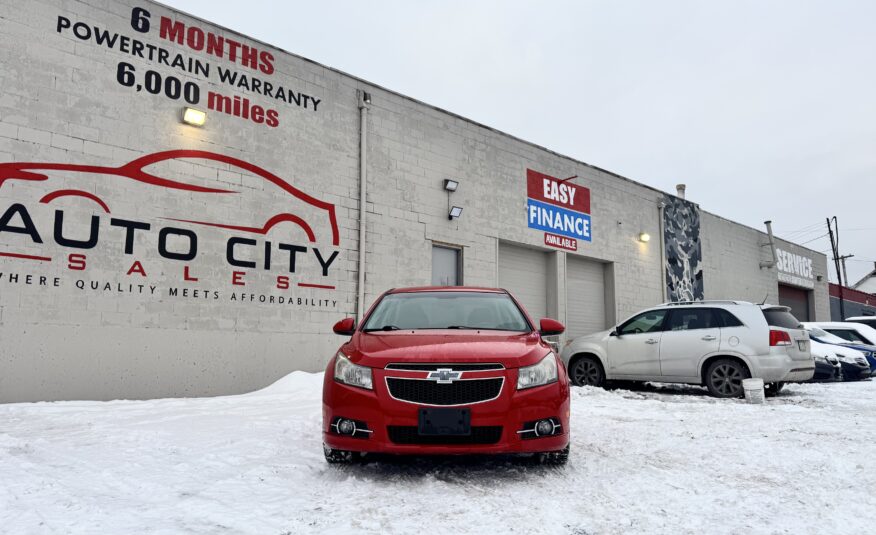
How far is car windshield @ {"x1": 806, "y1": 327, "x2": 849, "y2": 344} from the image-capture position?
12772 millimetres

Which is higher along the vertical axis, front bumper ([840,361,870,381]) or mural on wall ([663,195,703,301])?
mural on wall ([663,195,703,301])

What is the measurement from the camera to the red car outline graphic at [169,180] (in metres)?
7.45

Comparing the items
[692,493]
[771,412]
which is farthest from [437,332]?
[771,412]

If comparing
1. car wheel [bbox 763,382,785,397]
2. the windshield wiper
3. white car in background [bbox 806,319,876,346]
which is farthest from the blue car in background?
the windshield wiper

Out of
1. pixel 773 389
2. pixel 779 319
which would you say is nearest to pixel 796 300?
pixel 773 389

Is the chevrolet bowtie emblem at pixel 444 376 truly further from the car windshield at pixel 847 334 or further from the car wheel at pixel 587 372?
the car windshield at pixel 847 334

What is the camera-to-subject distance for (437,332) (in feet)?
15.5

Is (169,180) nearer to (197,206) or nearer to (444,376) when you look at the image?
(197,206)

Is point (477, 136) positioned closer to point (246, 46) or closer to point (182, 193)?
point (246, 46)

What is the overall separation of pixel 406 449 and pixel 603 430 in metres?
2.98

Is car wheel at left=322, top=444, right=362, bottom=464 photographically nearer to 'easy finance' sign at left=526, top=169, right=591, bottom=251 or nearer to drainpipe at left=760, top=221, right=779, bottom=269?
'easy finance' sign at left=526, top=169, right=591, bottom=251

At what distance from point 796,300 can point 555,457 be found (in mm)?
26586

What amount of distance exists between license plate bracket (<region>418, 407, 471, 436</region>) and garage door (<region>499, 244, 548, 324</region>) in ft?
31.2

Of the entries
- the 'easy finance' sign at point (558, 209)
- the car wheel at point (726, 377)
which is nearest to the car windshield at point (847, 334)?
the 'easy finance' sign at point (558, 209)
